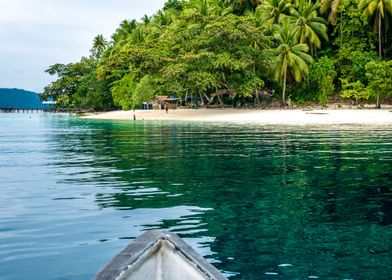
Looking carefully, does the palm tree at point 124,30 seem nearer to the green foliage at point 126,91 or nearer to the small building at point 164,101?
the green foliage at point 126,91

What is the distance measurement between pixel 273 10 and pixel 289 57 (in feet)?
36.9

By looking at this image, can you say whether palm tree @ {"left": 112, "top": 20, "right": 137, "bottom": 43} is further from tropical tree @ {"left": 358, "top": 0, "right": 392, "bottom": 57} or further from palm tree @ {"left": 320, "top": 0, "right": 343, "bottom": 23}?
tropical tree @ {"left": 358, "top": 0, "right": 392, "bottom": 57}

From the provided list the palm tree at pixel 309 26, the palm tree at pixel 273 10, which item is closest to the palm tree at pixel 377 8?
the palm tree at pixel 309 26

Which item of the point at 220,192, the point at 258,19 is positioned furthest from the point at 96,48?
the point at 220,192

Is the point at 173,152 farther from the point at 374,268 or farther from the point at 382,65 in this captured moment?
the point at 382,65

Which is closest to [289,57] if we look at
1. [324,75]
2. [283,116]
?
[324,75]

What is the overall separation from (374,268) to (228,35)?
50181 mm

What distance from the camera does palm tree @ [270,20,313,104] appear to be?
53.7 metres

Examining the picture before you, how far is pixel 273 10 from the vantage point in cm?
6241

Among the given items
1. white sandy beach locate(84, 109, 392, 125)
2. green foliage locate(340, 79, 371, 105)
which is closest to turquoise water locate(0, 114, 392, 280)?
white sandy beach locate(84, 109, 392, 125)

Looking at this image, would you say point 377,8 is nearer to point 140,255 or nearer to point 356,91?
point 356,91

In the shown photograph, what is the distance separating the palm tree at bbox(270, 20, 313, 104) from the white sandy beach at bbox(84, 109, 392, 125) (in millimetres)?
5209

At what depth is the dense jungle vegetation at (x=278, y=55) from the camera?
174 feet

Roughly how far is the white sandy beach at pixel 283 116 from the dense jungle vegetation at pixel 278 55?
2887 mm
